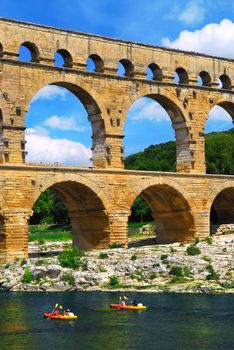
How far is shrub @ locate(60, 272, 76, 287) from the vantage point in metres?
44.5

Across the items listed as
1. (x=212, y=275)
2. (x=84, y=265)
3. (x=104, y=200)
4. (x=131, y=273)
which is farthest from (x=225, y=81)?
(x=84, y=265)

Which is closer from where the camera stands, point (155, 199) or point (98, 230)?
point (98, 230)

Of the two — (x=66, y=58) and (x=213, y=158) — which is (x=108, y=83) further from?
(x=213, y=158)

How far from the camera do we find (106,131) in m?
53.4

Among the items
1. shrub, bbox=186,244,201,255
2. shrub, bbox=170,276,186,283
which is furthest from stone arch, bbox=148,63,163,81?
shrub, bbox=170,276,186,283

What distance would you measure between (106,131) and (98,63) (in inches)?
193

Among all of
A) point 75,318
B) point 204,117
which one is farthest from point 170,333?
point 204,117

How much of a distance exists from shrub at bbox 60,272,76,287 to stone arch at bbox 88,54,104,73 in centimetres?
1601

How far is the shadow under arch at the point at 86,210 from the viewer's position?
51969mm

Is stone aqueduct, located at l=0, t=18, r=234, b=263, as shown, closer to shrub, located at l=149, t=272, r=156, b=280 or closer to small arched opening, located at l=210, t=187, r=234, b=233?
small arched opening, located at l=210, t=187, r=234, b=233

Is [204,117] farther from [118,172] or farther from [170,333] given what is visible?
[170,333]

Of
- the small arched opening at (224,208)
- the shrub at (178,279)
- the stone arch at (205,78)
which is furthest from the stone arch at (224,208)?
the shrub at (178,279)

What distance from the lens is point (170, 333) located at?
30891 mm

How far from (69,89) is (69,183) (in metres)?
6.82
